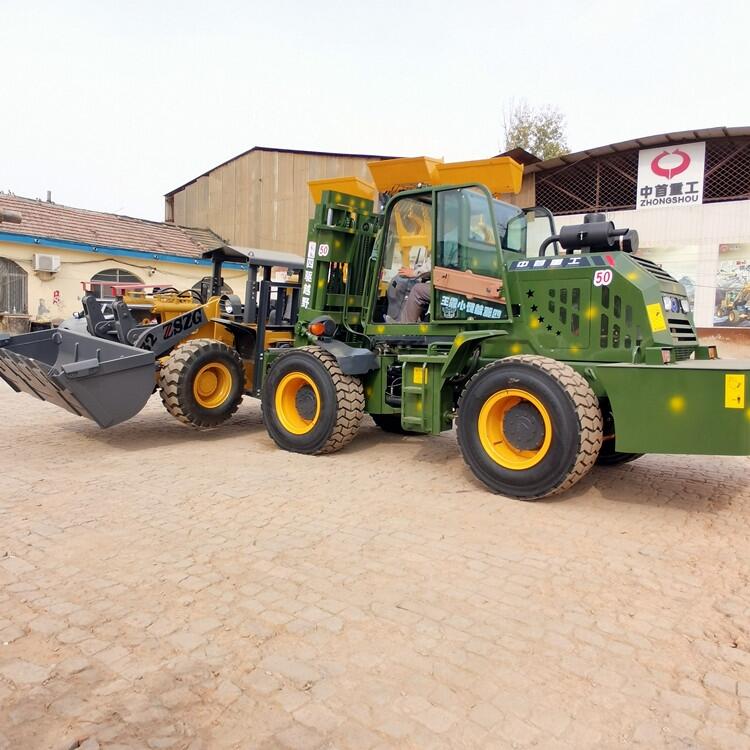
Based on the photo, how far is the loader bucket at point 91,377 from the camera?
6250 mm

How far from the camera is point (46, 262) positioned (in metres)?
19.6

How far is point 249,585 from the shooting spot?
3.44 meters

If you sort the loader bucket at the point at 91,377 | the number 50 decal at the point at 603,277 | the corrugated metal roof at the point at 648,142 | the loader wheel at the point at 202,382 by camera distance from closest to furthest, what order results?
the number 50 decal at the point at 603,277
the loader bucket at the point at 91,377
the loader wheel at the point at 202,382
the corrugated metal roof at the point at 648,142

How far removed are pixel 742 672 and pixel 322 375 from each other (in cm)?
452

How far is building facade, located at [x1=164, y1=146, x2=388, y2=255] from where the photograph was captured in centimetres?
2566

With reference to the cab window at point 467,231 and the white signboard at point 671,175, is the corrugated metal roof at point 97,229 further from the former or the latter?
the cab window at point 467,231

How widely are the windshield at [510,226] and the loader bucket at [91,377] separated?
371 centimetres

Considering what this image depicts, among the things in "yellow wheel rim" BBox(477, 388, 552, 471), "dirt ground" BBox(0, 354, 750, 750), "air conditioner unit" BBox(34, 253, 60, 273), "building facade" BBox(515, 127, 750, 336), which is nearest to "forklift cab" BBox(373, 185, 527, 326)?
"yellow wheel rim" BBox(477, 388, 552, 471)

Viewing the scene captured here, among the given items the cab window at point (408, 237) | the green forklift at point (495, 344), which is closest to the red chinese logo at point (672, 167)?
the green forklift at point (495, 344)

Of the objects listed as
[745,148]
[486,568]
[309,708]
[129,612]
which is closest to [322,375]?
[486,568]

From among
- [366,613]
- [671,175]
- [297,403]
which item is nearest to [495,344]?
[297,403]

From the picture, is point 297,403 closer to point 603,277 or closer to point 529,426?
point 529,426

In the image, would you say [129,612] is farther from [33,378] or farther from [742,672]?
[33,378]

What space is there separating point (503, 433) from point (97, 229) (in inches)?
827
